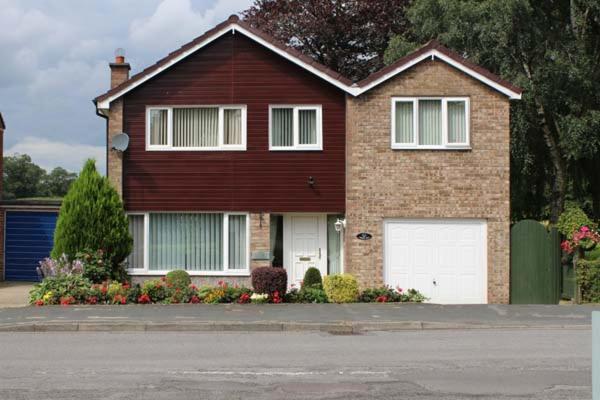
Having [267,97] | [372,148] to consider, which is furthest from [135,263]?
[372,148]

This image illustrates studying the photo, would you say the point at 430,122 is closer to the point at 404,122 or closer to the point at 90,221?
the point at 404,122

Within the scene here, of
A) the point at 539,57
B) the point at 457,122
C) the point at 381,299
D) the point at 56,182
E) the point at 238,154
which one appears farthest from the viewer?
the point at 56,182

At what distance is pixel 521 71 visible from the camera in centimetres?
2456

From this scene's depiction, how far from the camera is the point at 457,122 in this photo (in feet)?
66.2

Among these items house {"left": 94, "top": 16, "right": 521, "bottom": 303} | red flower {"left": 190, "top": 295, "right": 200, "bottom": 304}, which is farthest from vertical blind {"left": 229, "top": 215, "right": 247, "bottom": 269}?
red flower {"left": 190, "top": 295, "right": 200, "bottom": 304}

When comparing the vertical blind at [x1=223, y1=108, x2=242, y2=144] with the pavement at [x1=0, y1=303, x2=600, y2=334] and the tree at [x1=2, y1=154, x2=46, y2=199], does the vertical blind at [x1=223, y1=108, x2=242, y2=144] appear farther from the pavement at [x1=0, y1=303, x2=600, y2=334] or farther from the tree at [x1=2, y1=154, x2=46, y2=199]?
the tree at [x1=2, y1=154, x2=46, y2=199]

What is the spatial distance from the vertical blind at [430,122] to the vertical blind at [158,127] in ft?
21.6

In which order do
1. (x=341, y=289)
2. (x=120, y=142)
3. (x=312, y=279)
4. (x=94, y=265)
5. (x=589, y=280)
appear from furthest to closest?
1. (x=120, y=142)
2. (x=312, y=279)
3. (x=589, y=280)
4. (x=94, y=265)
5. (x=341, y=289)

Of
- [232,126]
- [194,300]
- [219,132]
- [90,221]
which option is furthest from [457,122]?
[90,221]

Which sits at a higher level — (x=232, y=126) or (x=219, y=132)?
(x=232, y=126)

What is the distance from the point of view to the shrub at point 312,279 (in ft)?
64.0

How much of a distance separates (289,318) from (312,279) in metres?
3.93

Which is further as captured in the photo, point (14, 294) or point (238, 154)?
point (14, 294)

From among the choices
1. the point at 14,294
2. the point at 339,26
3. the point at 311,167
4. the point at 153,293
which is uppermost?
the point at 339,26
